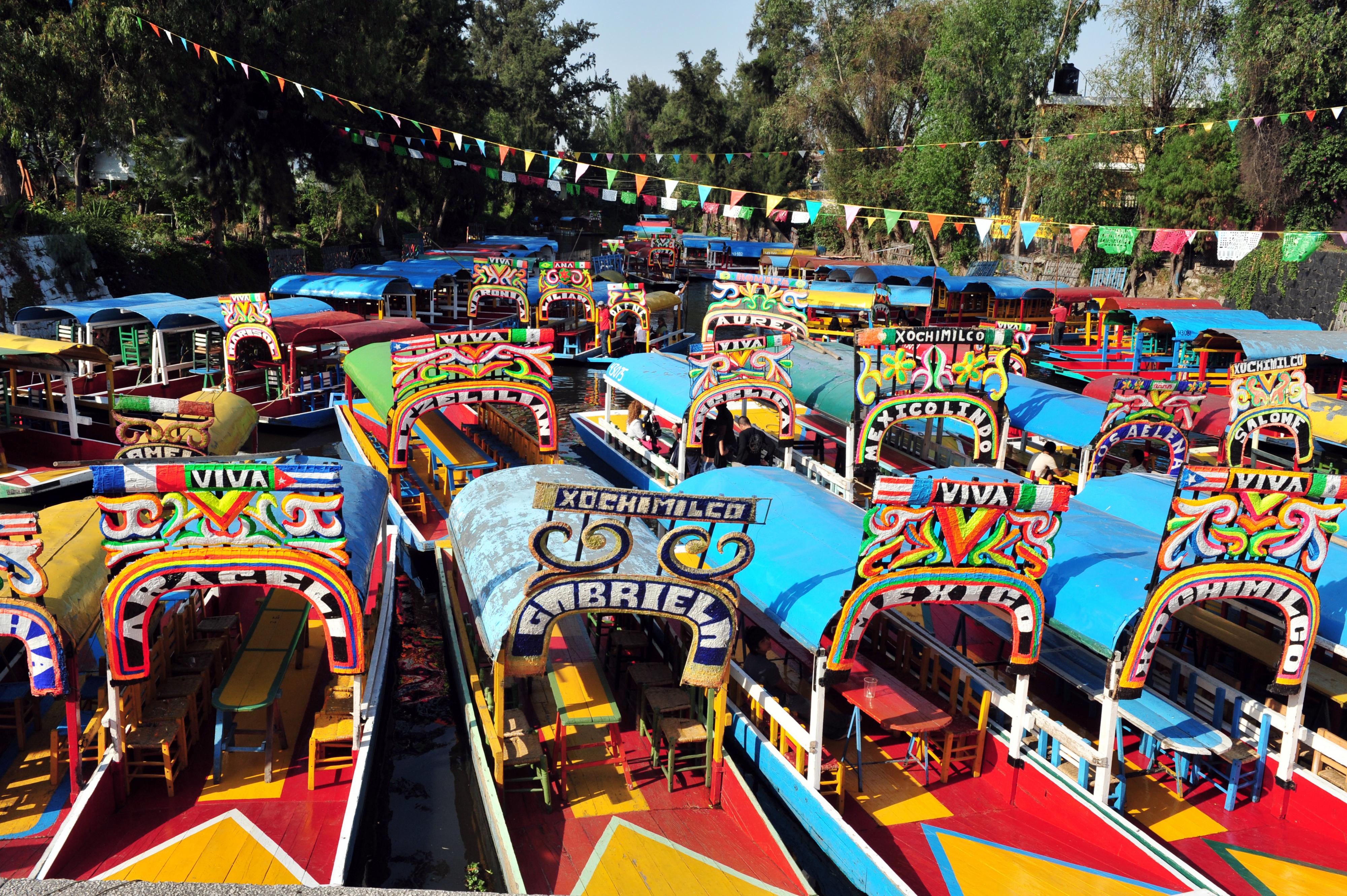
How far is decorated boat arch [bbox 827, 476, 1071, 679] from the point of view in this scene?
8688 millimetres

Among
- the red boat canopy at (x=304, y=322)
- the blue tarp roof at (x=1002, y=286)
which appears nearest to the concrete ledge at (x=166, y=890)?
the red boat canopy at (x=304, y=322)

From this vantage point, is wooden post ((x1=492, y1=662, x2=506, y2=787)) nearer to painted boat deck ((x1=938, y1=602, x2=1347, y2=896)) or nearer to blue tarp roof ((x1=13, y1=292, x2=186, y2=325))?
painted boat deck ((x1=938, y1=602, x2=1347, y2=896))

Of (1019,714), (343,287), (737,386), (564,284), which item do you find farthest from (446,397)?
(343,287)

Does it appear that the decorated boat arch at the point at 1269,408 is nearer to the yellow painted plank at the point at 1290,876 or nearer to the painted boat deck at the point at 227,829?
the yellow painted plank at the point at 1290,876

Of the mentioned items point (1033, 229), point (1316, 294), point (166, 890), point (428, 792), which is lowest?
point (428, 792)

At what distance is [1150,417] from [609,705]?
1073 cm

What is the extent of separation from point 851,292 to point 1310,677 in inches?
1121

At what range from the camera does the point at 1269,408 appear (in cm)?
1609

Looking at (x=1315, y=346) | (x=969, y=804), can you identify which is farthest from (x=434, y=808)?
(x=1315, y=346)

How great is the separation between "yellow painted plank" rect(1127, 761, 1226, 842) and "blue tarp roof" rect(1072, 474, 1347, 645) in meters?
→ 2.23

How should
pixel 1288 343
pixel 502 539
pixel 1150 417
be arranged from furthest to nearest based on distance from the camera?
pixel 1288 343 → pixel 1150 417 → pixel 502 539

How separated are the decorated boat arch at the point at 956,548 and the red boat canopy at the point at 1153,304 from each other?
2500 centimetres

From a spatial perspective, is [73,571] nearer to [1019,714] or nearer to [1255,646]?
[1019,714]

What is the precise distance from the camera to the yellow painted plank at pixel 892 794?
9.60 m
